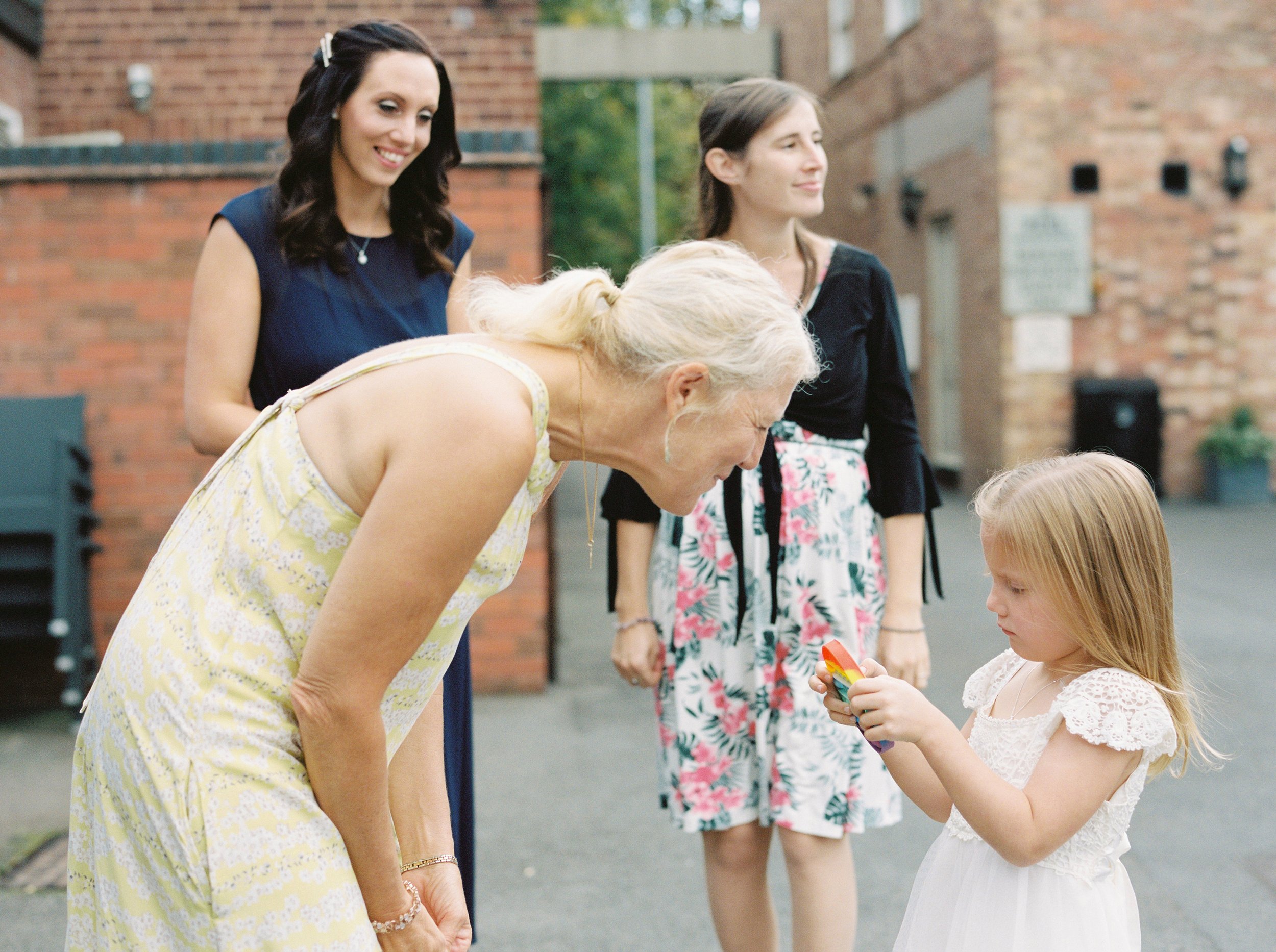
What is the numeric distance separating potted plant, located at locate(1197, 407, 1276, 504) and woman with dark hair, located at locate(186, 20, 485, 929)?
415 inches

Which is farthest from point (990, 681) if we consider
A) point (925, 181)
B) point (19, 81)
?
point (925, 181)

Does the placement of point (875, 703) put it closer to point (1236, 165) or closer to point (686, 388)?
point (686, 388)

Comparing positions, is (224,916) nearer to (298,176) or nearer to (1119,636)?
(1119,636)

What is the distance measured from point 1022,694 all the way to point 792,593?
0.63 m

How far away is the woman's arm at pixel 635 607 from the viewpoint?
8.93ft

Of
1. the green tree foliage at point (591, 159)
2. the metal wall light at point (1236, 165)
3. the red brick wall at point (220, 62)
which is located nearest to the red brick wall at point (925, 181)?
the metal wall light at point (1236, 165)

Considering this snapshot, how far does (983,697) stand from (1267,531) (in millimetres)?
8815

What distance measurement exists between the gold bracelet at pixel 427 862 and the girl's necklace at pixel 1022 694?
3.01 ft

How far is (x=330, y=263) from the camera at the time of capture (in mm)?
2500

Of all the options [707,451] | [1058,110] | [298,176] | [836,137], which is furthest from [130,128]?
[836,137]

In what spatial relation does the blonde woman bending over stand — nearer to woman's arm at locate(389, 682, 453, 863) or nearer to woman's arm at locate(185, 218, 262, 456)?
woman's arm at locate(389, 682, 453, 863)

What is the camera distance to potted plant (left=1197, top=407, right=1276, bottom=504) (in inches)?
451

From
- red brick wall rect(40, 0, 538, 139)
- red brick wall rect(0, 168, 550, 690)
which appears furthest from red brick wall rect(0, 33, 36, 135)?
red brick wall rect(0, 168, 550, 690)

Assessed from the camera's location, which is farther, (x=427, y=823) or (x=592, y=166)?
(x=592, y=166)
